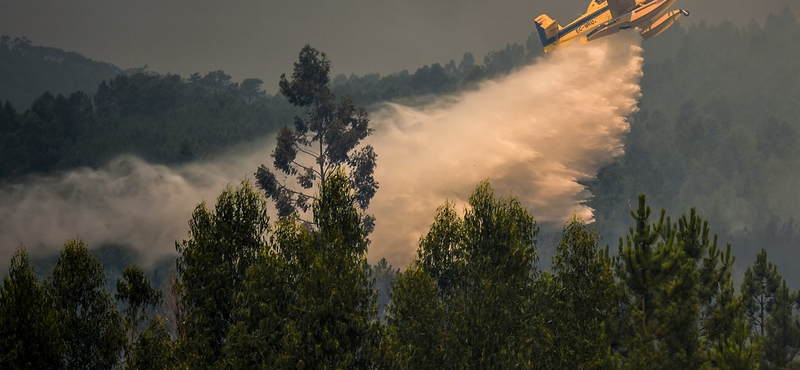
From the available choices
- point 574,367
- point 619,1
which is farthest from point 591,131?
point 574,367

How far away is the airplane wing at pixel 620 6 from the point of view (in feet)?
262

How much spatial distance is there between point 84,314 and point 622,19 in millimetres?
49273

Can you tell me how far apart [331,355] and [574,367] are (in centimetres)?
776

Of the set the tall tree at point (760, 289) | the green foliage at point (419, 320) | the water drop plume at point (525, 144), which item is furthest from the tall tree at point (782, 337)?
the water drop plume at point (525, 144)

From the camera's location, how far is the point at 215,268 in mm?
37000

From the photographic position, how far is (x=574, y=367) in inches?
1452

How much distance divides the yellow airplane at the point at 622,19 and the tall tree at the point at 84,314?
151 ft

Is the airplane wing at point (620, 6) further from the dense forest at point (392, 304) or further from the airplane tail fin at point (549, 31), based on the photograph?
the dense forest at point (392, 304)

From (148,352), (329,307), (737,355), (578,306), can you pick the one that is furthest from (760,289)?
(148,352)

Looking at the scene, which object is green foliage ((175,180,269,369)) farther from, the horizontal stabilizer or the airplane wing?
the airplane wing

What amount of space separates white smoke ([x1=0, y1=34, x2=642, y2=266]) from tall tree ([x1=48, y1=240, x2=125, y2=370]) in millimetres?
55163

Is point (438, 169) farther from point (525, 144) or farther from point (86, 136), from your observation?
point (86, 136)

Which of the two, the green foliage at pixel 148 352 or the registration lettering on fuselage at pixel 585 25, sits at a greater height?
the registration lettering on fuselage at pixel 585 25

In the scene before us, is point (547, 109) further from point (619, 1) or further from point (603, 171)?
point (603, 171)
